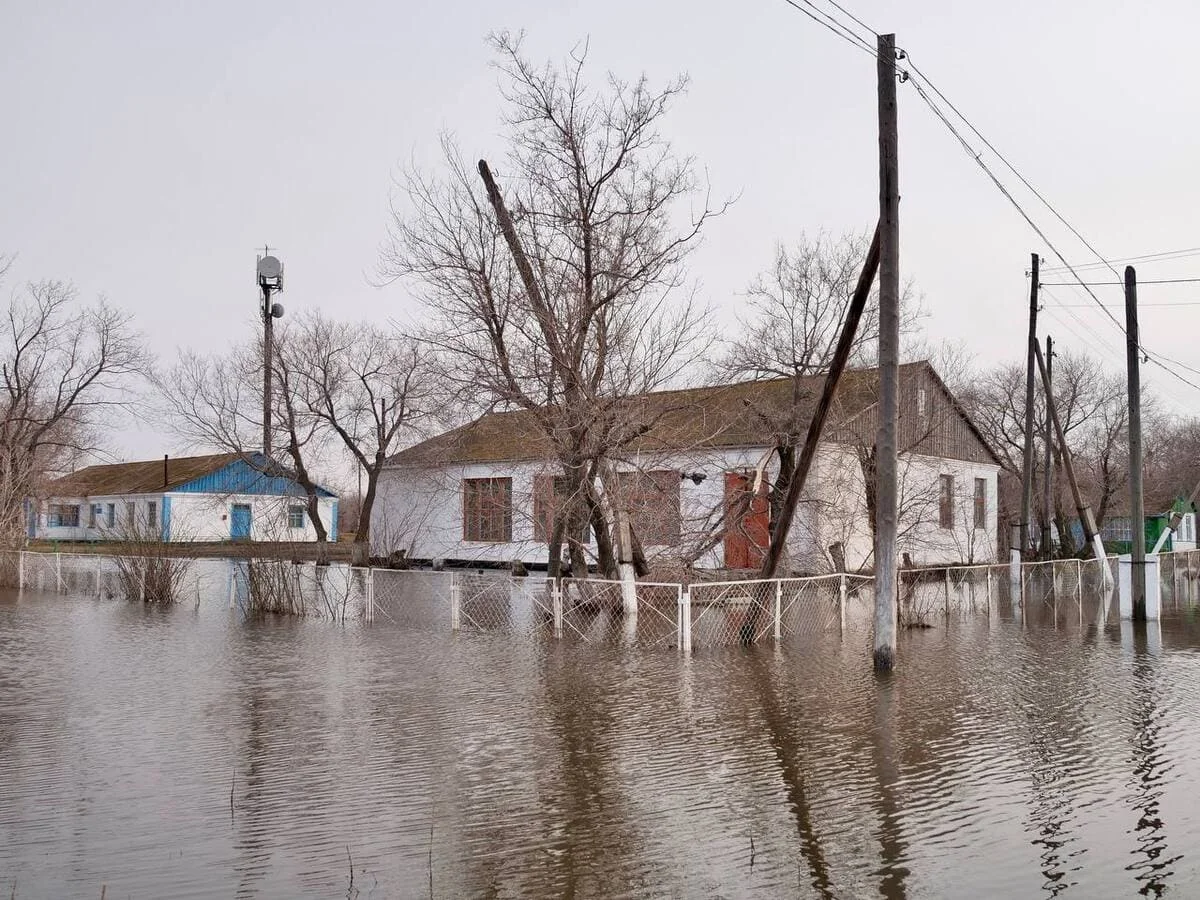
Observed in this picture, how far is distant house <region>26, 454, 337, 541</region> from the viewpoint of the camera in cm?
4122

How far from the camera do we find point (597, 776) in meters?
6.84

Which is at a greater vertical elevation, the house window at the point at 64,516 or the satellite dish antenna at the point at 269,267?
the satellite dish antenna at the point at 269,267

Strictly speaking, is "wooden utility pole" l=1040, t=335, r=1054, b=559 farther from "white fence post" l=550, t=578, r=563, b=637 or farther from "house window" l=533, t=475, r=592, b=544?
"white fence post" l=550, t=578, r=563, b=637

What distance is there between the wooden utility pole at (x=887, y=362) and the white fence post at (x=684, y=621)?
93.9 inches

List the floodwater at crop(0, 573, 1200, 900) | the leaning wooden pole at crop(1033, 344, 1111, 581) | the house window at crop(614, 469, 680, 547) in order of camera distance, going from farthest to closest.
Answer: the leaning wooden pole at crop(1033, 344, 1111, 581) → the house window at crop(614, 469, 680, 547) → the floodwater at crop(0, 573, 1200, 900)

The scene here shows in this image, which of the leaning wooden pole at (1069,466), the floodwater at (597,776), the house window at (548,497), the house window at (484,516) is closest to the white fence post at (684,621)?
the floodwater at (597,776)

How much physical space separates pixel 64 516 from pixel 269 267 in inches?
934

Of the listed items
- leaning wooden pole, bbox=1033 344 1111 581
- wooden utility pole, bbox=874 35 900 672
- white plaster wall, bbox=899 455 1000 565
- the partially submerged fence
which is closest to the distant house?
the partially submerged fence

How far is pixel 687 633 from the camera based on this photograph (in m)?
13.0

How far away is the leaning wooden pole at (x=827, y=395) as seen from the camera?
11.8 m

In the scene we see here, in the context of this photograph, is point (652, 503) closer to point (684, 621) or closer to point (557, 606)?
point (557, 606)

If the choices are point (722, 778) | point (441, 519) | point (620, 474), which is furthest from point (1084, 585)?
point (722, 778)

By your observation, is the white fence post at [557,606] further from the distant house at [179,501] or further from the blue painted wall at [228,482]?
the blue painted wall at [228,482]

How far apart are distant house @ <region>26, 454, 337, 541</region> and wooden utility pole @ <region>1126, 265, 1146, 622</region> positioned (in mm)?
26547
